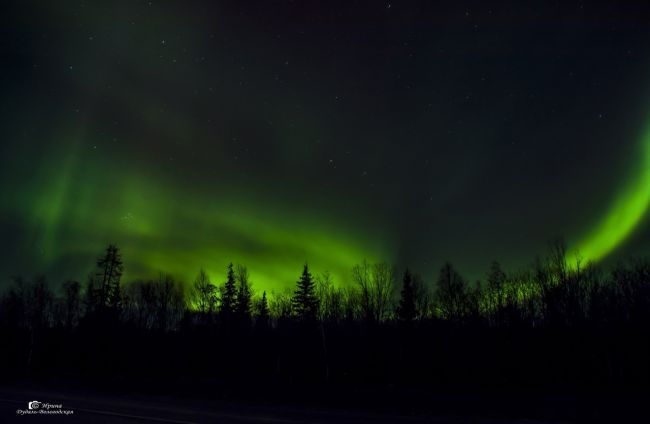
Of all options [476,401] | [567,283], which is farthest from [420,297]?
[476,401]

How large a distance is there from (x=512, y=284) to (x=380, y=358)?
37.9m

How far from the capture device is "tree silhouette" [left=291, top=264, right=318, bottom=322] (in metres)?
57.9

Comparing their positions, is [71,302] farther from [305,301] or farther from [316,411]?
[316,411]

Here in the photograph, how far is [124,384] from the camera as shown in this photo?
2436cm

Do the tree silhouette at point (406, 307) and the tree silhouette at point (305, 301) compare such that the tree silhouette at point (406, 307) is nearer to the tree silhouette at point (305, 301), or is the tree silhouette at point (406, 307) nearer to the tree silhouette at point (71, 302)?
the tree silhouette at point (305, 301)

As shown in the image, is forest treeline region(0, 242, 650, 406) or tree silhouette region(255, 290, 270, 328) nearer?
forest treeline region(0, 242, 650, 406)

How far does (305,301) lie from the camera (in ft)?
195

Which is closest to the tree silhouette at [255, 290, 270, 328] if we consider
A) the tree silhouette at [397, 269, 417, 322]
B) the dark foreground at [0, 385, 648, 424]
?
the tree silhouette at [397, 269, 417, 322]

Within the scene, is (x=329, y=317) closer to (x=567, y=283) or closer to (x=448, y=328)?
(x=448, y=328)

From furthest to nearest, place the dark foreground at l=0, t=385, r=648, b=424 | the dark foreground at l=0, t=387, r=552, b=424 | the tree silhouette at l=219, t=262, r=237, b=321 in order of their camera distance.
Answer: the tree silhouette at l=219, t=262, r=237, b=321, the dark foreground at l=0, t=385, r=648, b=424, the dark foreground at l=0, t=387, r=552, b=424

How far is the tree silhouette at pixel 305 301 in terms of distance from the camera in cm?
5792

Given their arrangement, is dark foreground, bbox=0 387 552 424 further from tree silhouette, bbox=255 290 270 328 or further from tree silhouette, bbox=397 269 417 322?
tree silhouette, bbox=255 290 270 328

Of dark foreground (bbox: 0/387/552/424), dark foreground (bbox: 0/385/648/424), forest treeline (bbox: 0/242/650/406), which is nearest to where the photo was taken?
dark foreground (bbox: 0/387/552/424)

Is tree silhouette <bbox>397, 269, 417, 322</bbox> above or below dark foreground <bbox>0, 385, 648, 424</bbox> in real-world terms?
above
